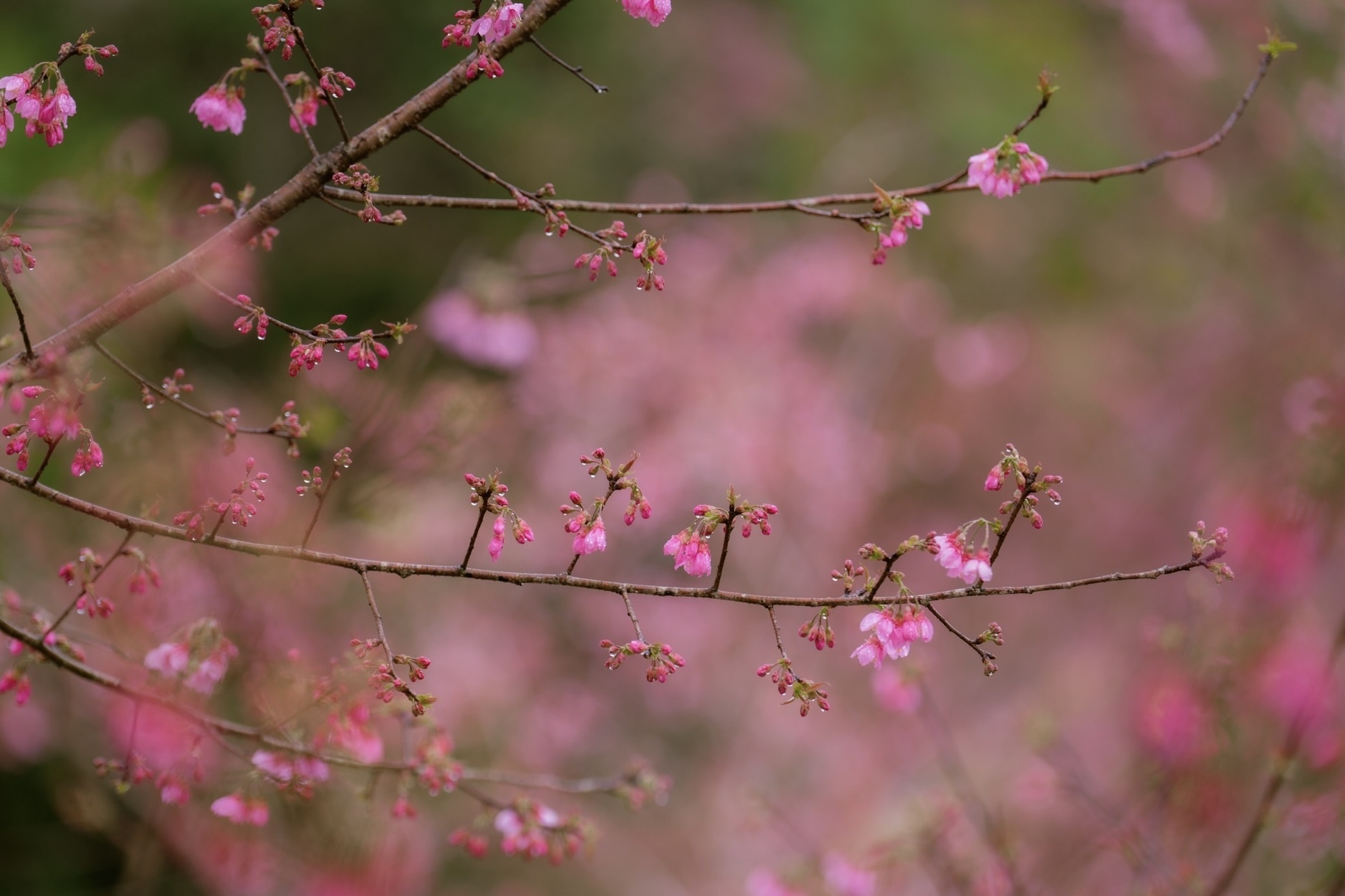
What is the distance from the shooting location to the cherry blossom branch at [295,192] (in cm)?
142

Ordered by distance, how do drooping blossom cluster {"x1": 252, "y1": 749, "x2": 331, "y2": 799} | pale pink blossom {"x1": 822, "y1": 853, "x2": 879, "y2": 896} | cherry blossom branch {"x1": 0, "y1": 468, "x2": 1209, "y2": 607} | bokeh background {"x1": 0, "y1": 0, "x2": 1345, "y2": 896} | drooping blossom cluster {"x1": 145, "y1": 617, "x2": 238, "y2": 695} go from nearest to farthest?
cherry blossom branch {"x1": 0, "y1": 468, "x2": 1209, "y2": 607} → drooping blossom cluster {"x1": 252, "y1": 749, "x2": 331, "y2": 799} → drooping blossom cluster {"x1": 145, "y1": 617, "x2": 238, "y2": 695} → pale pink blossom {"x1": 822, "y1": 853, "x2": 879, "y2": 896} → bokeh background {"x1": 0, "y1": 0, "x2": 1345, "y2": 896}

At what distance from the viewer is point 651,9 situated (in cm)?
154

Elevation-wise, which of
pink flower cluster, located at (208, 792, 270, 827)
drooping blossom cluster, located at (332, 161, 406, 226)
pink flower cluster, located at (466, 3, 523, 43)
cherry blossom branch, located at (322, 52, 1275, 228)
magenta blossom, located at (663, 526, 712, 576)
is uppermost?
pink flower cluster, located at (466, 3, 523, 43)

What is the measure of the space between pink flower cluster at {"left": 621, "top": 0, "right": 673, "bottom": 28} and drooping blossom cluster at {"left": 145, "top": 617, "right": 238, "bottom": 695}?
127cm

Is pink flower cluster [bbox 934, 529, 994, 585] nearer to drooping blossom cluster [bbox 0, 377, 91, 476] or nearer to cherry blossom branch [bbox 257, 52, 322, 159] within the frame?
cherry blossom branch [bbox 257, 52, 322, 159]

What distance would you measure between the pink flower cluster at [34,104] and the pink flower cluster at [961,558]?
1.42m

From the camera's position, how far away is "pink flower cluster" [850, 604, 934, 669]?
1.43 m

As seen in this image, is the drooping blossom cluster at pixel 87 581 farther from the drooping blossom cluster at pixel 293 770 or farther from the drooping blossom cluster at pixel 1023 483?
the drooping blossom cluster at pixel 1023 483

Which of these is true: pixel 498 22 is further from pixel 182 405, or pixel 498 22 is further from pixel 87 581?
pixel 87 581

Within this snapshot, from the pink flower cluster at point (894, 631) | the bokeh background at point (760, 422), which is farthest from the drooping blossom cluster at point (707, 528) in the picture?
the bokeh background at point (760, 422)

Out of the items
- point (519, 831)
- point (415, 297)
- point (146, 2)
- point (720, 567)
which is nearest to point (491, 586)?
point (415, 297)

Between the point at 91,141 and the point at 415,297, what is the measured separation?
332 centimetres

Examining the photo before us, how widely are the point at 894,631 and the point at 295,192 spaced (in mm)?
1089

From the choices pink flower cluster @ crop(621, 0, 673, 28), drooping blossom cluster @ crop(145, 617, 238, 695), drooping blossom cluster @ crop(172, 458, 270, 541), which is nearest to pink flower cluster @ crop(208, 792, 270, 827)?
drooping blossom cluster @ crop(145, 617, 238, 695)
